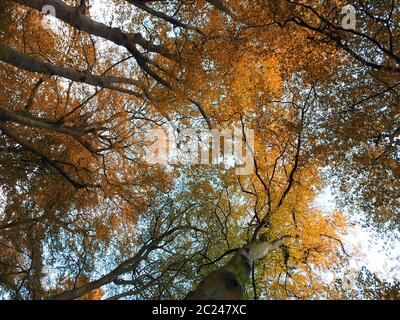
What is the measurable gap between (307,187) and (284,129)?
1843mm

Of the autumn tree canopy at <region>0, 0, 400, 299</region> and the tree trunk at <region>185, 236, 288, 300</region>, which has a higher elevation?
the autumn tree canopy at <region>0, 0, 400, 299</region>

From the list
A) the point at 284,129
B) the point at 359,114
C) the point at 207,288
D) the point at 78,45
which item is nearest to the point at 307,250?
the point at 284,129

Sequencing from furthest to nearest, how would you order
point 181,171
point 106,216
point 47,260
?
point 106,216 → point 181,171 → point 47,260

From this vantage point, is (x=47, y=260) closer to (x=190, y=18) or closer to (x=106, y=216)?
(x=106, y=216)

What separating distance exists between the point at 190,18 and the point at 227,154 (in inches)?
175

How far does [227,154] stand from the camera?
1201 centimetres

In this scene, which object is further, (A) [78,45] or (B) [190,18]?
(A) [78,45]

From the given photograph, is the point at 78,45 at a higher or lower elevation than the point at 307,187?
higher

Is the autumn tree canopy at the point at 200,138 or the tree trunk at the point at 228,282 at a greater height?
the autumn tree canopy at the point at 200,138

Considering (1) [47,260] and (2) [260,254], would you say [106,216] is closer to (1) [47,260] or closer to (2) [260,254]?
(1) [47,260]

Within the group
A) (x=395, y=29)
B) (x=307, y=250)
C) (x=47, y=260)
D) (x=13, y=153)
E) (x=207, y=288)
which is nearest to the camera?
(x=207, y=288)

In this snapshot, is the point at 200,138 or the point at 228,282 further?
the point at 200,138

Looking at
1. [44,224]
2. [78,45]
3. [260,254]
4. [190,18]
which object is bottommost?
[260,254]

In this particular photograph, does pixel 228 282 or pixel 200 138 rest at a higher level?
pixel 200 138
